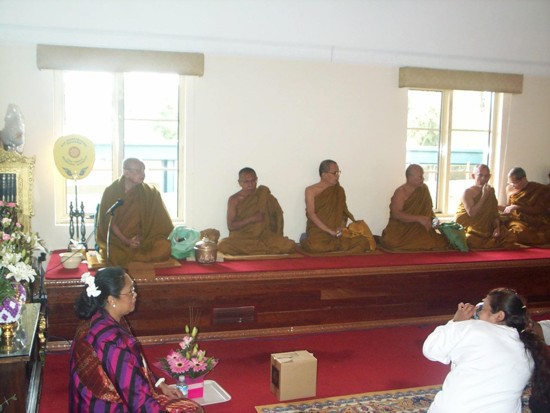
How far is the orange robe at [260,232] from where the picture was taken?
6539 millimetres

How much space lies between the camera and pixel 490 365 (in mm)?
2811

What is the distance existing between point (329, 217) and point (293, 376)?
2920 mm

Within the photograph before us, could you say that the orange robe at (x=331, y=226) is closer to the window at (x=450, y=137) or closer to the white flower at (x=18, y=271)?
the window at (x=450, y=137)

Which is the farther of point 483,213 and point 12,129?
point 483,213

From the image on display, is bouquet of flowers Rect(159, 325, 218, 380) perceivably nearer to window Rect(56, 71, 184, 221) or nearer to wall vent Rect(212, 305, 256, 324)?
wall vent Rect(212, 305, 256, 324)

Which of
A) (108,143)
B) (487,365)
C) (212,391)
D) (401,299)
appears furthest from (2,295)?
(401,299)

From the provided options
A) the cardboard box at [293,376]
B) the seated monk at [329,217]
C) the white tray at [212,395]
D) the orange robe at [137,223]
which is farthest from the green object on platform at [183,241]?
the cardboard box at [293,376]

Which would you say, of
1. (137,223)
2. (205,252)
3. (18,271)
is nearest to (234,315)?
(205,252)

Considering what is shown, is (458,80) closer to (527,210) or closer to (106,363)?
(527,210)

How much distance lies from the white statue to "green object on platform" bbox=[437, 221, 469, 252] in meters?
4.79

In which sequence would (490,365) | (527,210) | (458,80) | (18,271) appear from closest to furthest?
1. (490,365)
2. (18,271)
3. (458,80)
4. (527,210)

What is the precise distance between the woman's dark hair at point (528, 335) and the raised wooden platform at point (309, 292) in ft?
10.0

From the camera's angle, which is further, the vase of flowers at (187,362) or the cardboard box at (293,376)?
the cardboard box at (293,376)

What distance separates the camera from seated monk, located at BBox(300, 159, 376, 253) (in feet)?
22.4
